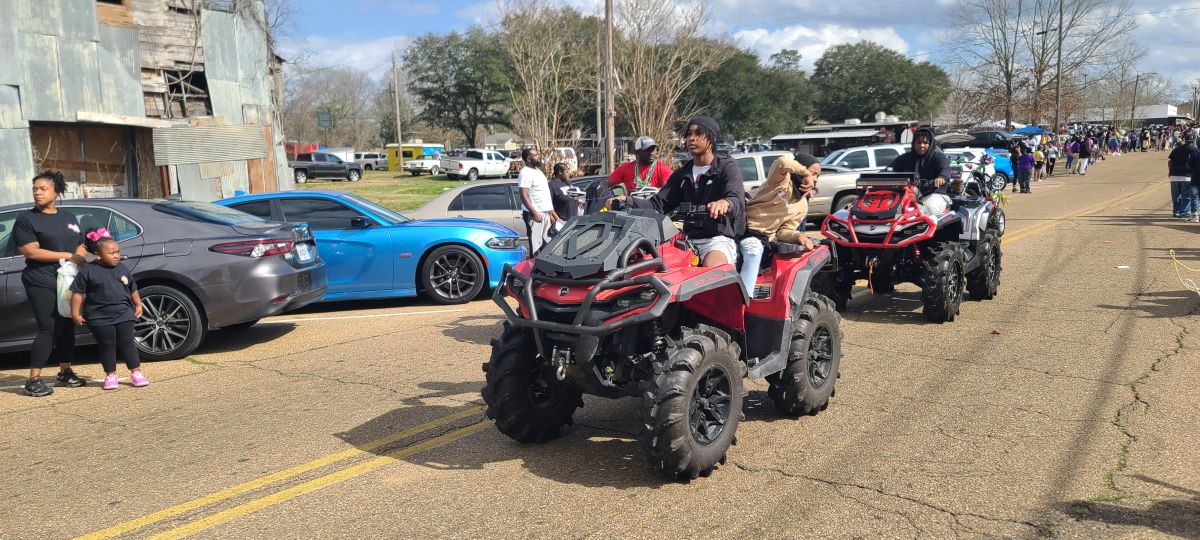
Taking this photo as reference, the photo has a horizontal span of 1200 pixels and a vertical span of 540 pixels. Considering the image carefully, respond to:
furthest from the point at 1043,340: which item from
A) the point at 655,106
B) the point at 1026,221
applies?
the point at 655,106

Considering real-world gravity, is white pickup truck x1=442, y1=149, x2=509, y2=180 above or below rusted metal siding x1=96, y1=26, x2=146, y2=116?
below

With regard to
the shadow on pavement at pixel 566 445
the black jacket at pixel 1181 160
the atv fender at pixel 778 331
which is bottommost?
the shadow on pavement at pixel 566 445

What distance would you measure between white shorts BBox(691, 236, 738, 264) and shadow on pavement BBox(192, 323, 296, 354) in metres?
5.28

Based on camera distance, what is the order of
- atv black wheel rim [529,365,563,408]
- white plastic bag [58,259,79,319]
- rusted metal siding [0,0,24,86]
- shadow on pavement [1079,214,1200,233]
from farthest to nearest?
1. shadow on pavement [1079,214,1200,233]
2. rusted metal siding [0,0,24,86]
3. white plastic bag [58,259,79,319]
4. atv black wheel rim [529,365,563,408]

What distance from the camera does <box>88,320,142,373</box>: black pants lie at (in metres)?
6.86

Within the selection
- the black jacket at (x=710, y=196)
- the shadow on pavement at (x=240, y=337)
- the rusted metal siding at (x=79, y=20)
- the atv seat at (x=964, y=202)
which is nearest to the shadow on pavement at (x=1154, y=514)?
the black jacket at (x=710, y=196)

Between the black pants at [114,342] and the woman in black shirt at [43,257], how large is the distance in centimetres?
42

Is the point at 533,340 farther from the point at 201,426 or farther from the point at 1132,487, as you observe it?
the point at 1132,487

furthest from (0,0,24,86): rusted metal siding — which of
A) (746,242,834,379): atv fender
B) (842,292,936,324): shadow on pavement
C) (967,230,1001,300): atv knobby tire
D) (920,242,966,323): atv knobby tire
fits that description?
(967,230,1001,300): atv knobby tire

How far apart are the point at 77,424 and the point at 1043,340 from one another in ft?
25.7

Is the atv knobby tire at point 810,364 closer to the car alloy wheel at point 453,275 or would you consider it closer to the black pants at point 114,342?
the black pants at point 114,342

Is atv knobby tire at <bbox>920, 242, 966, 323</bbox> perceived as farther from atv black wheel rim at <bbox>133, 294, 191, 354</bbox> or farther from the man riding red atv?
atv black wheel rim at <bbox>133, 294, 191, 354</bbox>

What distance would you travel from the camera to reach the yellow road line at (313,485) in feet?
14.1

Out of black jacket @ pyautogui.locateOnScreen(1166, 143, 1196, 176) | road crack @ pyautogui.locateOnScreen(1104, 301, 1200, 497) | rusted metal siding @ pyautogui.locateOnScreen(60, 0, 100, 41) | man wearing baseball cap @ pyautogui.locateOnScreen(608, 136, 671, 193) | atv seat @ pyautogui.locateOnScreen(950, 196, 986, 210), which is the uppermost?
rusted metal siding @ pyautogui.locateOnScreen(60, 0, 100, 41)
